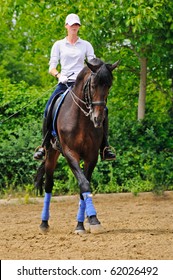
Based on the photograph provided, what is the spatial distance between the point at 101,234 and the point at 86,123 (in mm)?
1439

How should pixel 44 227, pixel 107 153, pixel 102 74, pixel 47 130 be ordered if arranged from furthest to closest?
pixel 44 227
pixel 47 130
pixel 107 153
pixel 102 74

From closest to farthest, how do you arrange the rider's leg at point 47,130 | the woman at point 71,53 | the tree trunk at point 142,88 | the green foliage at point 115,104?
the woman at point 71,53, the rider's leg at point 47,130, the green foliage at point 115,104, the tree trunk at point 142,88

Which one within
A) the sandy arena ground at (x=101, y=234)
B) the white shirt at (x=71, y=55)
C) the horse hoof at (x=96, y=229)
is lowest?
the sandy arena ground at (x=101, y=234)

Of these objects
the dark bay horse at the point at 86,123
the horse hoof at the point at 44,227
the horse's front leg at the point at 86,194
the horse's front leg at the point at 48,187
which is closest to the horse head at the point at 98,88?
the dark bay horse at the point at 86,123

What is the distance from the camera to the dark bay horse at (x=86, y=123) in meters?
10.4

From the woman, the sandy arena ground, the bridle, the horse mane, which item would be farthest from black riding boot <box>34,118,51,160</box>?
the horse mane

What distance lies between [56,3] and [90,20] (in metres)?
1.15

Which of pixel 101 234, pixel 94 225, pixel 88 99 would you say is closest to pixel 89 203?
pixel 94 225

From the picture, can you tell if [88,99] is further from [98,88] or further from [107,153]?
[107,153]

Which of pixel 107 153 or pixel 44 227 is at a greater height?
pixel 107 153

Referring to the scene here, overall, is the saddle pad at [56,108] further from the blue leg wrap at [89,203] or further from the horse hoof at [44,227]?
the horse hoof at [44,227]

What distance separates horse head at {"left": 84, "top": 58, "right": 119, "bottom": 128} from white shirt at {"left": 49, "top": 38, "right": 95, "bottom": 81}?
2.66 feet

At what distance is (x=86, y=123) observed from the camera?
10.9 m

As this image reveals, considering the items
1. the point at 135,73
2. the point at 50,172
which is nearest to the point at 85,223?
the point at 50,172
